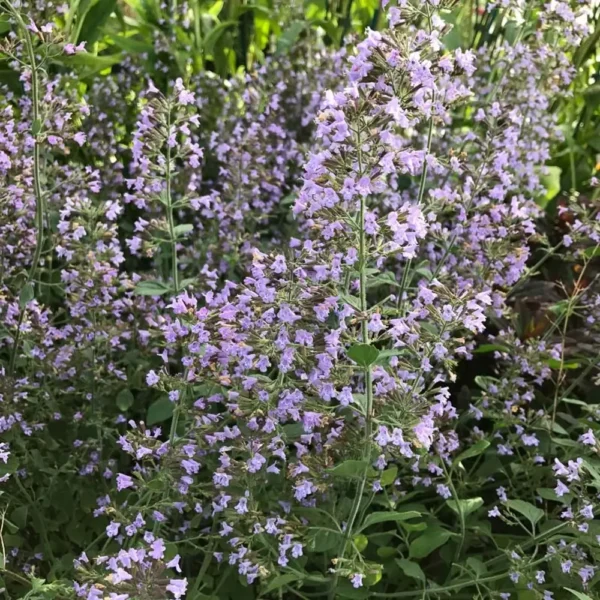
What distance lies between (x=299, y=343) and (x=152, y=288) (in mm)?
507

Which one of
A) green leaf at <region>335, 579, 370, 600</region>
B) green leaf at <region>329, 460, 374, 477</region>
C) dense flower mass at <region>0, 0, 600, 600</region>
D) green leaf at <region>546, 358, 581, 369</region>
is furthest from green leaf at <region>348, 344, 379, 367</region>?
green leaf at <region>546, 358, 581, 369</region>

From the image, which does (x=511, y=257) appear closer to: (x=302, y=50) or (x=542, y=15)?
(x=542, y=15)

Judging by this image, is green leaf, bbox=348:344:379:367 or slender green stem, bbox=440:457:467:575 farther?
slender green stem, bbox=440:457:467:575

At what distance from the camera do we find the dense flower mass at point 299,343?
4.34 ft

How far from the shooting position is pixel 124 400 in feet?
6.00

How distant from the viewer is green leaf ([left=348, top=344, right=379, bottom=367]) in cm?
121

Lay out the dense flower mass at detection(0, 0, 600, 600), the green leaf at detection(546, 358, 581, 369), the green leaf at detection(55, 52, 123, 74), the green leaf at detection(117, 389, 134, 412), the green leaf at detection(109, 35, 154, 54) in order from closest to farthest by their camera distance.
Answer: the dense flower mass at detection(0, 0, 600, 600)
the green leaf at detection(117, 389, 134, 412)
the green leaf at detection(546, 358, 581, 369)
the green leaf at detection(55, 52, 123, 74)
the green leaf at detection(109, 35, 154, 54)

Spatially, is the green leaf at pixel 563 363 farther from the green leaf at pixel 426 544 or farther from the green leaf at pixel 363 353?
Result: the green leaf at pixel 363 353

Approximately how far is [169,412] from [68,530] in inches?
15.7

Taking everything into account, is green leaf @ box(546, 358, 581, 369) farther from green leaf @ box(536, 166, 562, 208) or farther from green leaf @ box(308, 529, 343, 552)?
green leaf @ box(536, 166, 562, 208)

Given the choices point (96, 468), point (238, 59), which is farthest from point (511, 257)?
point (238, 59)

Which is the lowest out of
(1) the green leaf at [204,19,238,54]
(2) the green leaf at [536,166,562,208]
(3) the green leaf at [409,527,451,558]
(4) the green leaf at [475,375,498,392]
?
(3) the green leaf at [409,527,451,558]

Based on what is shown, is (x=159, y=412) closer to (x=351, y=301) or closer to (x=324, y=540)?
(x=324, y=540)

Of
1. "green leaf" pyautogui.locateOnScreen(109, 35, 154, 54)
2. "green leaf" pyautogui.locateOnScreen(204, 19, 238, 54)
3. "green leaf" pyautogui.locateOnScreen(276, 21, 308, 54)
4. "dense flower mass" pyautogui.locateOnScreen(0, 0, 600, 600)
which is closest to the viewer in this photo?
"dense flower mass" pyautogui.locateOnScreen(0, 0, 600, 600)
